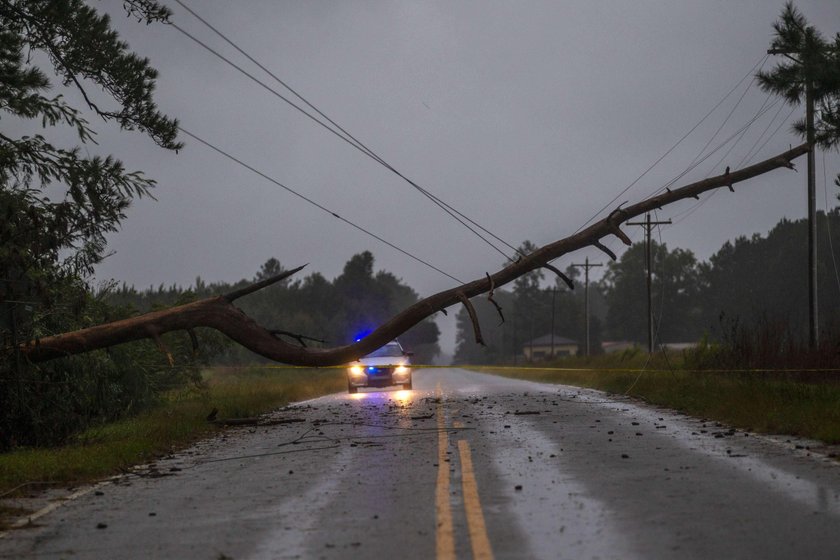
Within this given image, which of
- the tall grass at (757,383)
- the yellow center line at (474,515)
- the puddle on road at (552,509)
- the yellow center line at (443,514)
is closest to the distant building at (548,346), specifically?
the tall grass at (757,383)

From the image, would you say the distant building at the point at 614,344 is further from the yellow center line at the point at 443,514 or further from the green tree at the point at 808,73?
the yellow center line at the point at 443,514

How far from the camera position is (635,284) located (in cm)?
14225

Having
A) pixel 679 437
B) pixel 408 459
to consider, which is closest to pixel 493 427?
pixel 679 437

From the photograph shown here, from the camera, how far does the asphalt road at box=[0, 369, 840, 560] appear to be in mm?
6562

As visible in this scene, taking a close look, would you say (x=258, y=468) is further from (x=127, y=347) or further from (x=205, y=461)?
(x=127, y=347)

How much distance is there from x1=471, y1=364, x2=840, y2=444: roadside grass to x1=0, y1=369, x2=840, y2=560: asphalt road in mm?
907

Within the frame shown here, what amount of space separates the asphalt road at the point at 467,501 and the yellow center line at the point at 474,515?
16 millimetres

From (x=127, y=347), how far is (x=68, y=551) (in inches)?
568

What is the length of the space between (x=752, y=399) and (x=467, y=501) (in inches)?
445

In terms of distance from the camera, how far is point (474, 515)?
7551 millimetres

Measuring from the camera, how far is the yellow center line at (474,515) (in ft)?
20.7

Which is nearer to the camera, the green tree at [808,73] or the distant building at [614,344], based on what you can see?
the green tree at [808,73]

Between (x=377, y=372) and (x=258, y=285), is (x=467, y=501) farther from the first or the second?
(x=377, y=372)

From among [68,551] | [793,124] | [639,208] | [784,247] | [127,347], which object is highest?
[784,247]
